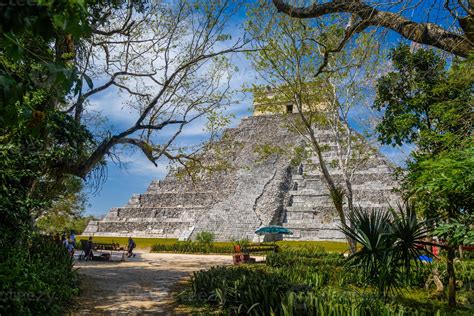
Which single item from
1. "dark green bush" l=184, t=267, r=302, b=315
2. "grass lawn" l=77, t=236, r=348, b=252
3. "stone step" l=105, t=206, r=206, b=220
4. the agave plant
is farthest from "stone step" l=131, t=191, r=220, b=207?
the agave plant

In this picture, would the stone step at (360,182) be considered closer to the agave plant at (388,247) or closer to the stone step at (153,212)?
the stone step at (153,212)

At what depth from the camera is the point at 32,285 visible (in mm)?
5488

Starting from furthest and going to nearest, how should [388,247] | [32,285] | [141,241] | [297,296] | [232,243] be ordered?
[141,241] < [232,243] < [388,247] < [32,285] < [297,296]

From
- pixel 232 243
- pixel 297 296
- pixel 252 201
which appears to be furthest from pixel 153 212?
pixel 297 296

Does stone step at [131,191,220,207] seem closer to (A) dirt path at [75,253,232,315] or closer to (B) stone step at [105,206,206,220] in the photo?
(B) stone step at [105,206,206,220]

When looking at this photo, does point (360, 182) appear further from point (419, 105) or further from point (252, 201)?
point (419, 105)

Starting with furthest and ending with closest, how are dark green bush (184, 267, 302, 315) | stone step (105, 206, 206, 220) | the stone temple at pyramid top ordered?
1. stone step (105, 206, 206, 220)
2. the stone temple at pyramid top
3. dark green bush (184, 267, 302, 315)

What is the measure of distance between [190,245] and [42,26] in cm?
2021

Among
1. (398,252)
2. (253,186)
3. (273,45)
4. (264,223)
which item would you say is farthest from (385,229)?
(253,186)

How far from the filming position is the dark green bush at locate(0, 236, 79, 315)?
15.8 ft

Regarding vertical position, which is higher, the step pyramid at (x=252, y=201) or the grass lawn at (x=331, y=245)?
the step pyramid at (x=252, y=201)

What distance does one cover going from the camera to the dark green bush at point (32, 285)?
4.81m

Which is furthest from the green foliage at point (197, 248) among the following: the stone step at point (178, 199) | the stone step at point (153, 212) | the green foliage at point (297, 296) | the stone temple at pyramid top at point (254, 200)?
the green foliage at point (297, 296)

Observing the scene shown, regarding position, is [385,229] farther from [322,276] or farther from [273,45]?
[273,45]
